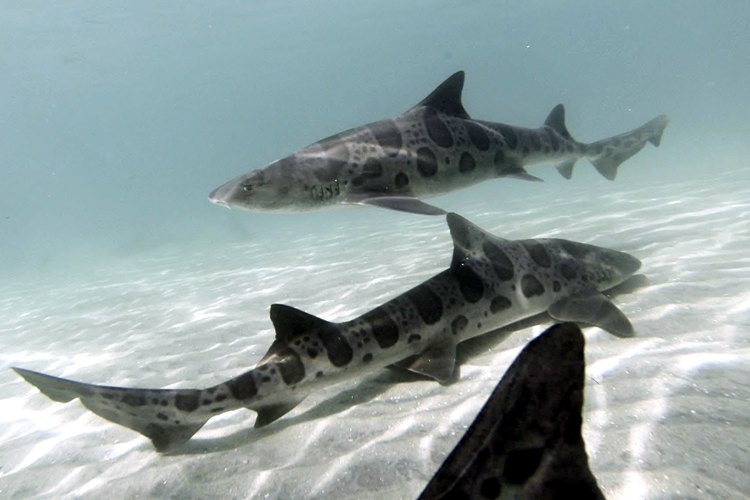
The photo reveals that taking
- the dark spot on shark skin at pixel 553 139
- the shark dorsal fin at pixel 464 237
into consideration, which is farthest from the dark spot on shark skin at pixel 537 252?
the dark spot on shark skin at pixel 553 139

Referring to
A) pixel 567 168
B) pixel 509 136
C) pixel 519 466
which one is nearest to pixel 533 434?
pixel 519 466

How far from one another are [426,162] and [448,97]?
3.34 feet

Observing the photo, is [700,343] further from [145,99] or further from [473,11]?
[145,99]

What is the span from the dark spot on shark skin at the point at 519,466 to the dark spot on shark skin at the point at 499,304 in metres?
3.21

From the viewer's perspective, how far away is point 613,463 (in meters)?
2.54

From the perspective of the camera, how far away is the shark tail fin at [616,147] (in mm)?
7747

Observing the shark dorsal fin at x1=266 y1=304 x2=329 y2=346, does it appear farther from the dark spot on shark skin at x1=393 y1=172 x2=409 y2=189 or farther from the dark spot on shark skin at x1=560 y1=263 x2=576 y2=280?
the dark spot on shark skin at x1=560 y1=263 x2=576 y2=280

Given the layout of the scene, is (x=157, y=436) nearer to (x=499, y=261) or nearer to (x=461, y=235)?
(x=461, y=235)

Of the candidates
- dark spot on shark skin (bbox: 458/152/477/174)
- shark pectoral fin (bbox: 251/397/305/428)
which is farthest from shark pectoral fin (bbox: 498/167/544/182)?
shark pectoral fin (bbox: 251/397/305/428)

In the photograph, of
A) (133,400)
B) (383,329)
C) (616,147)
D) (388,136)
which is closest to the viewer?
(133,400)

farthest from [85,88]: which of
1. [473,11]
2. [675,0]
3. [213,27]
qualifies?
[675,0]

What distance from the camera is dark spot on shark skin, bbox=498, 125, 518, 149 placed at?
600cm

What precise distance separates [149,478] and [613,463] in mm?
2983

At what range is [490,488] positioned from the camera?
1236mm
